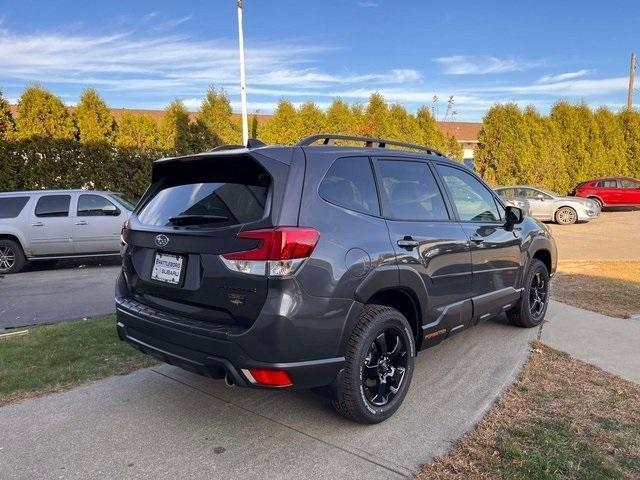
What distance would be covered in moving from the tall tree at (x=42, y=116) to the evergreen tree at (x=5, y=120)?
0.20 m

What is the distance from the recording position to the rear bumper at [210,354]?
291cm

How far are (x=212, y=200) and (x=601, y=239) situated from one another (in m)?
14.7

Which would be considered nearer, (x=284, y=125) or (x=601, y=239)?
(x=601, y=239)

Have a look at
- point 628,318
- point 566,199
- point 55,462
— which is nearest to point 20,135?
point 55,462

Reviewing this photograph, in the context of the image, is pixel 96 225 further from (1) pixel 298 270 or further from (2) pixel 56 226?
(1) pixel 298 270

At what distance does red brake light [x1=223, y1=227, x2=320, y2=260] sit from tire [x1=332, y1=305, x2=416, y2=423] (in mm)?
722

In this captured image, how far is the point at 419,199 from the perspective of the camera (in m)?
4.07

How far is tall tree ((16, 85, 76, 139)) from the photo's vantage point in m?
16.4

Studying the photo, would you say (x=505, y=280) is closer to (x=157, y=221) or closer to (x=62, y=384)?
(x=157, y=221)

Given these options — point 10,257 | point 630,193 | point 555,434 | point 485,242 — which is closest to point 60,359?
point 485,242

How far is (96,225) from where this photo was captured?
427 inches

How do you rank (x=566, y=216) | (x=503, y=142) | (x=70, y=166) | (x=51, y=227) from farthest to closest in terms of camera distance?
(x=503, y=142), (x=566, y=216), (x=70, y=166), (x=51, y=227)

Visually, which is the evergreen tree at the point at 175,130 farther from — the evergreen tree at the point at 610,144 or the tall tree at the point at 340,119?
the evergreen tree at the point at 610,144

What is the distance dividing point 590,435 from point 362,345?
1.61m
